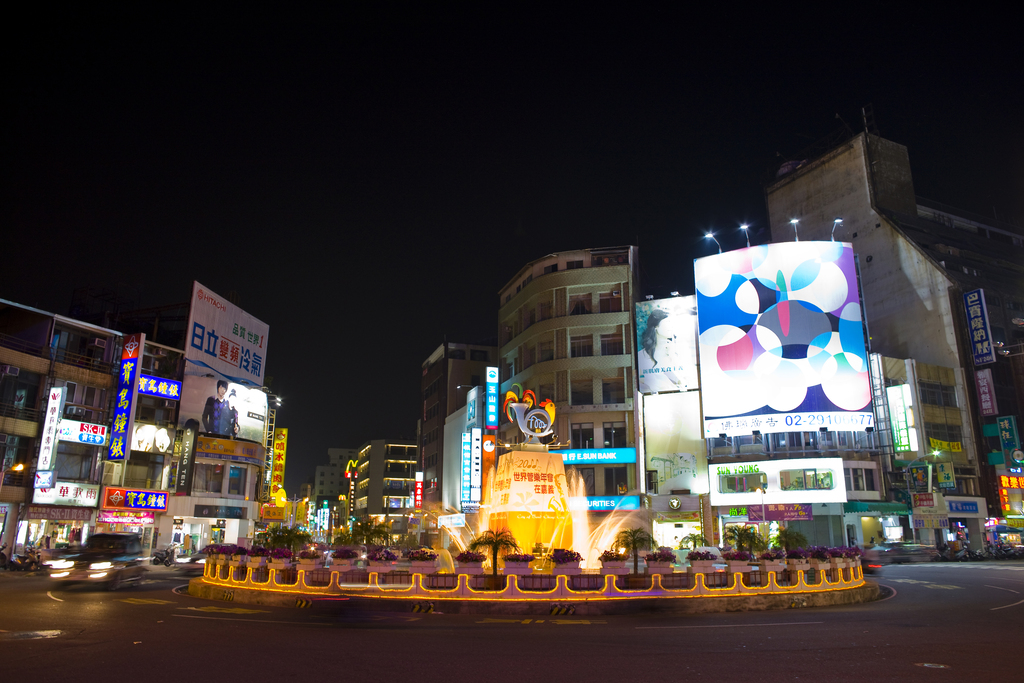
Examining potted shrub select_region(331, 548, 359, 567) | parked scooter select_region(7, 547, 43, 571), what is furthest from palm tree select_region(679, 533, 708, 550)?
parked scooter select_region(7, 547, 43, 571)

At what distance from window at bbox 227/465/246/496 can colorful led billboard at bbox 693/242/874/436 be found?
127 ft

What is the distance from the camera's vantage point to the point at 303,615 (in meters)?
17.3

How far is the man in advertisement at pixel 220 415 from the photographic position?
56.0 metres

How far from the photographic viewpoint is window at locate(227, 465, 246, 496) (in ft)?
192

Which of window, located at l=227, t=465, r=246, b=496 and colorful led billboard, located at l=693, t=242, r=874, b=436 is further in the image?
window, located at l=227, t=465, r=246, b=496

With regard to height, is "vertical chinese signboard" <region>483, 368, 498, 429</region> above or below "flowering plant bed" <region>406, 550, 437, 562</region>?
above

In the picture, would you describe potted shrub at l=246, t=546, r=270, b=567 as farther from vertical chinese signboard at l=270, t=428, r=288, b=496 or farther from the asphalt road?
vertical chinese signboard at l=270, t=428, r=288, b=496

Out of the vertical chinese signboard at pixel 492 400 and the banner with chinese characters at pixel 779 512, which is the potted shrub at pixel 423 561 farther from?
the vertical chinese signboard at pixel 492 400

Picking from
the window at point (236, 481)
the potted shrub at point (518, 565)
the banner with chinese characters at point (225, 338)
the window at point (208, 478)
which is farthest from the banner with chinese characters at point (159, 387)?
the potted shrub at point (518, 565)

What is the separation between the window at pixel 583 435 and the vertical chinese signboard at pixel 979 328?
3380 centimetres

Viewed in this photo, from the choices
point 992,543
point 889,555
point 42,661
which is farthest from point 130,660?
point 992,543

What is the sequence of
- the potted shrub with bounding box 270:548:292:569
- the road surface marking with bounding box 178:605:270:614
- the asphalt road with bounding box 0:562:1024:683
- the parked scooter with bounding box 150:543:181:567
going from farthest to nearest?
1. the parked scooter with bounding box 150:543:181:567
2. the potted shrub with bounding box 270:548:292:569
3. the road surface marking with bounding box 178:605:270:614
4. the asphalt road with bounding box 0:562:1024:683

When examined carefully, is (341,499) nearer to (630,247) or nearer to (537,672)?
(630,247)

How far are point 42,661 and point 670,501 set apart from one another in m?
51.1
